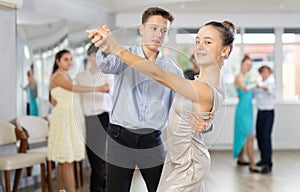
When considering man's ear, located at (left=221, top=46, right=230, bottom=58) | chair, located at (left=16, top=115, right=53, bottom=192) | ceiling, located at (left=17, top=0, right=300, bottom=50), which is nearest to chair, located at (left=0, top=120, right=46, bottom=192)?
chair, located at (left=16, top=115, right=53, bottom=192)

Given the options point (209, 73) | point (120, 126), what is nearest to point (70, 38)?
point (120, 126)

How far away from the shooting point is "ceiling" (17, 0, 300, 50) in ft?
19.0

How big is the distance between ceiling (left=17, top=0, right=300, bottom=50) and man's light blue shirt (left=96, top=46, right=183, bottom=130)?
349cm

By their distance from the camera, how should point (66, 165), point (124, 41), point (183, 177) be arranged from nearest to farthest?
1. point (183, 177)
2. point (124, 41)
3. point (66, 165)

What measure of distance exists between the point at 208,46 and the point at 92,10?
18.3ft

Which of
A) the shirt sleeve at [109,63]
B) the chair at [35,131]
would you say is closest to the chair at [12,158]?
the chair at [35,131]

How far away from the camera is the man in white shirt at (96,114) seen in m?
2.40

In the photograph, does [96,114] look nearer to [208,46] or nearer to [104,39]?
[208,46]

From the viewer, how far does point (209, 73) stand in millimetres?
1924

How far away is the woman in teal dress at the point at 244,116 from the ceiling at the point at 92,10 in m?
1.20

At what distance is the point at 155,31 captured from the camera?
2064 millimetres

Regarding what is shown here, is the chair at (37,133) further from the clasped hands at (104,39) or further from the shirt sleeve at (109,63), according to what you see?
Result: the clasped hands at (104,39)

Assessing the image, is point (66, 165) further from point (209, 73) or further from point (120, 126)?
point (209, 73)

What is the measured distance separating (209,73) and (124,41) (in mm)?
396
